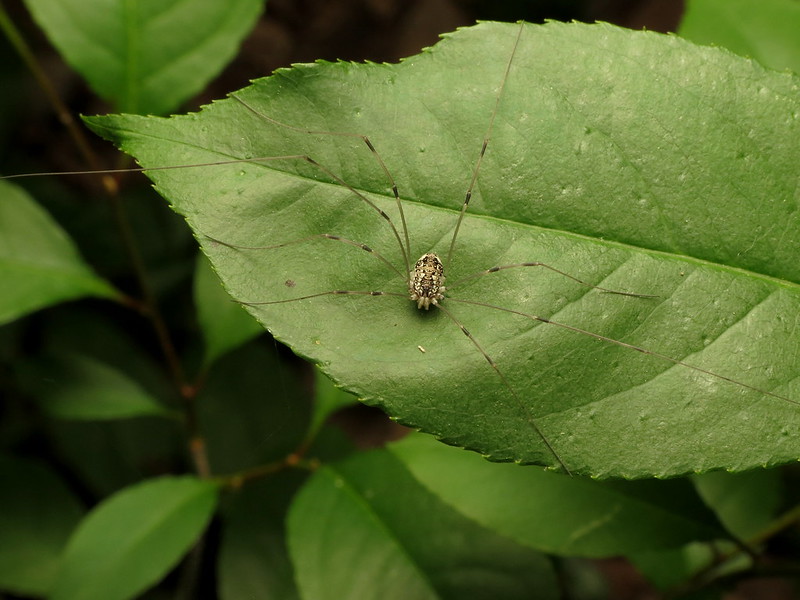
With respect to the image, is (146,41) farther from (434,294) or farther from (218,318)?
(434,294)

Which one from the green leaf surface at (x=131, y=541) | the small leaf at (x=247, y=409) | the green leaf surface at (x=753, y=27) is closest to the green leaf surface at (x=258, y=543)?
the small leaf at (x=247, y=409)

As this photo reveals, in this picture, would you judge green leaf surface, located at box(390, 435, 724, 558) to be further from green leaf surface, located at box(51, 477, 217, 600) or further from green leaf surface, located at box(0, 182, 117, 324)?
green leaf surface, located at box(0, 182, 117, 324)

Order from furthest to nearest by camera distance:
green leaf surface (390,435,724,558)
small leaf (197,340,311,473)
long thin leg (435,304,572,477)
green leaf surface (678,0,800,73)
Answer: small leaf (197,340,311,473), green leaf surface (678,0,800,73), green leaf surface (390,435,724,558), long thin leg (435,304,572,477)

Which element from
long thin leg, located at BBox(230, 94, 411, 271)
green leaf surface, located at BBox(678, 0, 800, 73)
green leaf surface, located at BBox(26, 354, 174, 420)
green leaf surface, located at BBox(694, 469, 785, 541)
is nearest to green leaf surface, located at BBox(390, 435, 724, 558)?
green leaf surface, located at BBox(694, 469, 785, 541)

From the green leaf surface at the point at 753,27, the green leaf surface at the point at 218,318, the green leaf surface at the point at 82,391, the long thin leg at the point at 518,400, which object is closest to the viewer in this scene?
the long thin leg at the point at 518,400

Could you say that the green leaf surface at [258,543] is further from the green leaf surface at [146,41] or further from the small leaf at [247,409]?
the green leaf surface at [146,41]

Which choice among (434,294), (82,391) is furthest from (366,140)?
(82,391)
